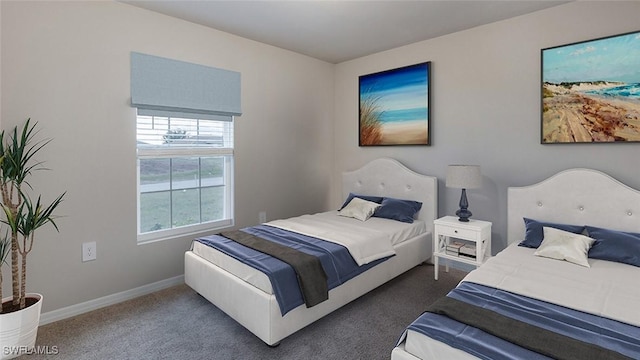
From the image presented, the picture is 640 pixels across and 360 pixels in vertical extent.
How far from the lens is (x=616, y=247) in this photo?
7.61 feet

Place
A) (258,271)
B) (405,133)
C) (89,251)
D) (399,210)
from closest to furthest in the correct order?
(258,271)
(89,251)
(399,210)
(405,133)

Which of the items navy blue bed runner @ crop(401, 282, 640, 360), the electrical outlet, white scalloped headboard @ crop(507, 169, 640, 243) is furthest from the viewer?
the electrical outlet

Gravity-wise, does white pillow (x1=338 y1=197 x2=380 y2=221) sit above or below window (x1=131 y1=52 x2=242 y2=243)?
below

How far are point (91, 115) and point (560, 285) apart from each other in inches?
138

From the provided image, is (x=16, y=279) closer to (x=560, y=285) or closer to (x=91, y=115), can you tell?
(x=91, y=115)

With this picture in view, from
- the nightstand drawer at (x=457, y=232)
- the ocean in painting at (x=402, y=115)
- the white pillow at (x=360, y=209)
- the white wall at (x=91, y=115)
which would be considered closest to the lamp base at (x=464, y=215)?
the nightstand drawer at (x=457, y=232)

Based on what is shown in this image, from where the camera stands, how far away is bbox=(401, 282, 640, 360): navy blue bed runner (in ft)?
4.44

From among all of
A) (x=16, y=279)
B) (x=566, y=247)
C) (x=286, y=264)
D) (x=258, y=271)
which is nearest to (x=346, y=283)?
(x=286, y=264)

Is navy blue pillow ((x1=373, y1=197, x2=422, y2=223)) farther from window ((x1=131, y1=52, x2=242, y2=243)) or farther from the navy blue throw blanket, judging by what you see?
window ((x1=131, y1=52, x2=242, y2=243))

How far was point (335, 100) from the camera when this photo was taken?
474 cm

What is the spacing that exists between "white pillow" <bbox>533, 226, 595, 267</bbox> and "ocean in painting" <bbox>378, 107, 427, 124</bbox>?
177cm

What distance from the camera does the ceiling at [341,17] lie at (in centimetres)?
281

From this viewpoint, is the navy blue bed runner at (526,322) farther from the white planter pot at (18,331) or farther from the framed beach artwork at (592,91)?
the white planter pot at (18,331)

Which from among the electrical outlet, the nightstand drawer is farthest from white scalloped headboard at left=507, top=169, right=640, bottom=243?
the electrical outlet
